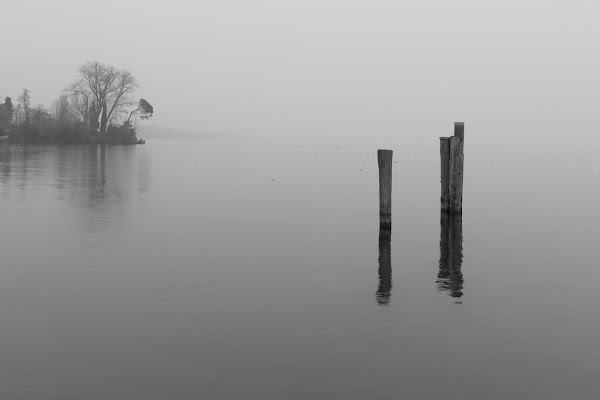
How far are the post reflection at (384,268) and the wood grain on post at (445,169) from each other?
349 centimetres

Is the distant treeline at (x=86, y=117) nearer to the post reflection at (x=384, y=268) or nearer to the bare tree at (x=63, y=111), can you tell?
the bare tree at (x=63, y=111)

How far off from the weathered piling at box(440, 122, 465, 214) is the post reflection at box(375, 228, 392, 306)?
334 cm

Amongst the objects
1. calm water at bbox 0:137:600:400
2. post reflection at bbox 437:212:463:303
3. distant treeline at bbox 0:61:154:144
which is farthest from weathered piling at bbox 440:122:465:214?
distant treeline at bbox 0:61:154:144

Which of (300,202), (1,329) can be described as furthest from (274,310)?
(300,202)

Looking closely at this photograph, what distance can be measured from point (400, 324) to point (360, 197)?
22.8 m

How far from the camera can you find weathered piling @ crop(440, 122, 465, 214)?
69.5 feet

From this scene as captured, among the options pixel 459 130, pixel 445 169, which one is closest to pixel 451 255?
pixel 445 169

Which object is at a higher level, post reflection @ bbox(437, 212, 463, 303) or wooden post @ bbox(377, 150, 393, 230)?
wooden post @ bbox(377, 150, 393, 230)

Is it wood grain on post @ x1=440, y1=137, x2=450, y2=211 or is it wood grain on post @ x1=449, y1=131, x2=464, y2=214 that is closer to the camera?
wood grain on post @ x1=449, y1=131, x2=464, y2=214

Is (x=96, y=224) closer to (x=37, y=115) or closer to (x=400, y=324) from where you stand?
(x=400, y=324)

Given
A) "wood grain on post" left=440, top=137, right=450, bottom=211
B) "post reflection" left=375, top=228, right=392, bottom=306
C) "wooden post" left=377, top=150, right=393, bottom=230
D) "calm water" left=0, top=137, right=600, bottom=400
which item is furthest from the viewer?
"wood grain on post" left=440, top=137, right=450, bottom=211

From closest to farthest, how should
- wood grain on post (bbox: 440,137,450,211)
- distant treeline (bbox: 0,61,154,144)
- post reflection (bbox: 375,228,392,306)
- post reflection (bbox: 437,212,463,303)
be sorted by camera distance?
post reflection (bbox: 375,228,392,306) < post reflection (bbox: 437,212,463,303) < wood grain on post (bbox: 440,137,450,211) < distant treeline (bbox: 0,61,154,144)

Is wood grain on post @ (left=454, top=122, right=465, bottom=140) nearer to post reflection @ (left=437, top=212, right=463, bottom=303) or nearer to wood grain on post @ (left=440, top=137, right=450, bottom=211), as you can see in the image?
wood grain on post @ (left=440, top=137, right=450, bottom=211)

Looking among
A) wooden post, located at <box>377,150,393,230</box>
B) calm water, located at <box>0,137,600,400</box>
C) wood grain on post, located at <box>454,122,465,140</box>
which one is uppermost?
wood grain on post, located at <box>454,122,465,140</box>
